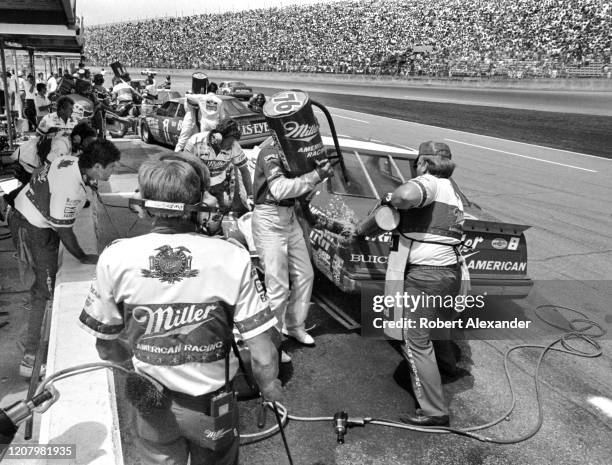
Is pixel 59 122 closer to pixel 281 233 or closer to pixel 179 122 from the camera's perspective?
pixel 281 233

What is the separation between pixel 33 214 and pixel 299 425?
2.47 m

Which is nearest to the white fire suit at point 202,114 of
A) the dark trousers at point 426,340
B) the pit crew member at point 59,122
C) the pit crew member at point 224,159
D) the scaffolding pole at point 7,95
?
the pit crew member at point 224,159

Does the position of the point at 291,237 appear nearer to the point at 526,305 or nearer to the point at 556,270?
the point at 526,305

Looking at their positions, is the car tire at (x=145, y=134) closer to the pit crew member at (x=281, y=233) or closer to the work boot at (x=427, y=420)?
the pit crew member at (x=281, y=233)

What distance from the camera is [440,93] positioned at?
3097cm

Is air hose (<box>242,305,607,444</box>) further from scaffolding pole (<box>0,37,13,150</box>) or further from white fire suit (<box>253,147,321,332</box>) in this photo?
scaffolding pole (<box>0,37,13,150</box>)

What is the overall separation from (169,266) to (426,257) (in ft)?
6.98

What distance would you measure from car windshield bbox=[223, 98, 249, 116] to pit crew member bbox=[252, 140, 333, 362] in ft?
29.3

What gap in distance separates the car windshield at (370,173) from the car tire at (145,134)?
438 inches

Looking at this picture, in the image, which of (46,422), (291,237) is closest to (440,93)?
(291,237)

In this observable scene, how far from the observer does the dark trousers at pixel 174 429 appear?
209 cm

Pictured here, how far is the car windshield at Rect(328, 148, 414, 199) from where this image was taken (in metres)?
5.43

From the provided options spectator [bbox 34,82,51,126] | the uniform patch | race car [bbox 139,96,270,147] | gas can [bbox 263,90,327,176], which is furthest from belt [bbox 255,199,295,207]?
spectator [bbox 34,82,51,126]

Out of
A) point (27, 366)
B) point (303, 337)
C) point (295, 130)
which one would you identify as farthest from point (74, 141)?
point (303, 337)
